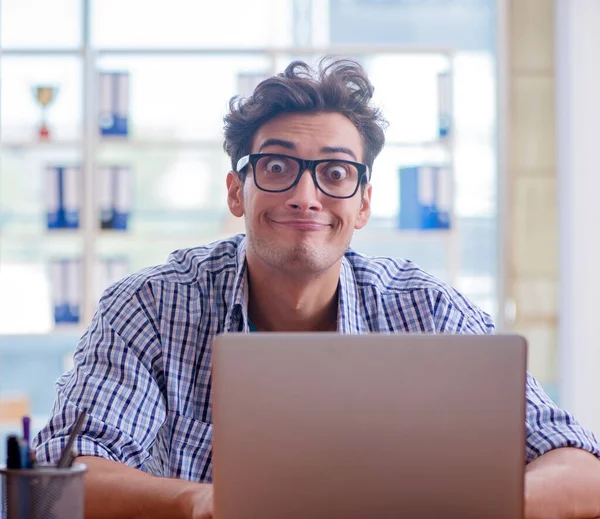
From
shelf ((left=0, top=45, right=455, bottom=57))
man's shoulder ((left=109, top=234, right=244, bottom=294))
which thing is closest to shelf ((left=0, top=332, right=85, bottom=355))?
shelf ((left=0, top=45, right=455, bottom=57))

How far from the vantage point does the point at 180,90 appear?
4137mm

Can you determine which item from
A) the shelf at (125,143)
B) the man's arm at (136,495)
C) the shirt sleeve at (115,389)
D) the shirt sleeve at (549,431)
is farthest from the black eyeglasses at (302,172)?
the shelf at (125,143)

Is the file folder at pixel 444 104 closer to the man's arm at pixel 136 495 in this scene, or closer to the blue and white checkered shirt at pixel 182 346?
the blue and white checkered shirt at pixel 182 346

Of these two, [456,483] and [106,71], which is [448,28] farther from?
[456,483]

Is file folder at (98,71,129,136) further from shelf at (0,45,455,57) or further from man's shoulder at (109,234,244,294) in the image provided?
man's shoulder at (109,234,244,294)

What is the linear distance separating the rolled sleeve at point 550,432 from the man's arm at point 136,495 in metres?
0.56

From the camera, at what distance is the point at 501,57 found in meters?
4.18

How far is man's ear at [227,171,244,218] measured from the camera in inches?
76.5

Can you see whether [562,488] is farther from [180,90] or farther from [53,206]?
[180,90]

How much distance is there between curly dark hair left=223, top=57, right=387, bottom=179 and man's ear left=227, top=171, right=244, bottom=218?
0.04m

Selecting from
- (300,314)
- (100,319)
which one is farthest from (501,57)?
(100,319)

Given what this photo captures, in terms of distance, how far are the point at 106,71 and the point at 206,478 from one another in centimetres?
253

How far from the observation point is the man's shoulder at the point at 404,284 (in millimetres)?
1894

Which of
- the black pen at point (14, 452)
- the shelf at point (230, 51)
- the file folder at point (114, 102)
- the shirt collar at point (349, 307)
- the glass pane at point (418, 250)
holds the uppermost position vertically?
the shelf at point (230, 51)
